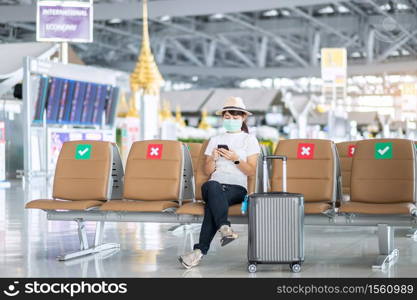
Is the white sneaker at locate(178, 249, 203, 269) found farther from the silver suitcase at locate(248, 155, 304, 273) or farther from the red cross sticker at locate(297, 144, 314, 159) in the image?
the red cross sticker at locate(297, 144, 314, 159)

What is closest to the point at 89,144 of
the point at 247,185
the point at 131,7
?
the point at 247,185

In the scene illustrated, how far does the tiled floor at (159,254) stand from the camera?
23.1 feet

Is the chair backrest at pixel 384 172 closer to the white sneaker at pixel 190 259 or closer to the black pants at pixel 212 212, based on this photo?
the black pants at pixel 212 212

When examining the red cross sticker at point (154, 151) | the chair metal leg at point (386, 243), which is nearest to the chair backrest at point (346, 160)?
the chair metal leg at point (386, 243)

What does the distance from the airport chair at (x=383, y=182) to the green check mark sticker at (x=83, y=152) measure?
8.41 ft

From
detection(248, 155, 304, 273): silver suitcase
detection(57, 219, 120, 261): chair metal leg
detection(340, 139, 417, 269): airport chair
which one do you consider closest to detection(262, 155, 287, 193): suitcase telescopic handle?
detection(248, 155, 304, 273): silver suitcase

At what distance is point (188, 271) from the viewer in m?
7.06

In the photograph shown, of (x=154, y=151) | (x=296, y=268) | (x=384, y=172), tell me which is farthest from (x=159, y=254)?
(x=384, y=172)

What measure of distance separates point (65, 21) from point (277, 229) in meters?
15.1

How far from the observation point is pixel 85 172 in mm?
8430

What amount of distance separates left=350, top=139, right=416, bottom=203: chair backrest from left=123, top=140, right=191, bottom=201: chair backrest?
5.34 feet

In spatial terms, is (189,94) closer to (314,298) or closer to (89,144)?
(89,144)

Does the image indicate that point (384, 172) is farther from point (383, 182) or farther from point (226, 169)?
point (226, 169)

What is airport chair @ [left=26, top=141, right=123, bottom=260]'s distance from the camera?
8281mm
